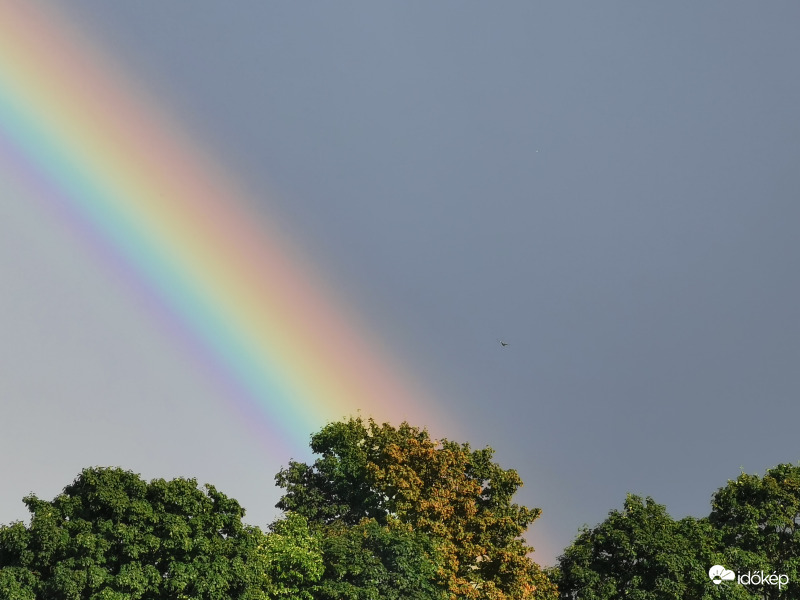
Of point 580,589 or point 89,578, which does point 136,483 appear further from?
point 580,589

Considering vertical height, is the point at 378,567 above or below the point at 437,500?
below

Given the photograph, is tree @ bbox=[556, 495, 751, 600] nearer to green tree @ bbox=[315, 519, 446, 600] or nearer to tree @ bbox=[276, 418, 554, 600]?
tree @ bbox=[276, 418, 554, 600]

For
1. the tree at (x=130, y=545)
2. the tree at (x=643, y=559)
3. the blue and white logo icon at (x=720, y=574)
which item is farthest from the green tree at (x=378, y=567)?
the blue and white logo icon at (x=720, y=574)

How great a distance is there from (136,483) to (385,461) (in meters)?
18.2

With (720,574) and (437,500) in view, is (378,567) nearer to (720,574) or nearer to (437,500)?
(437,500)

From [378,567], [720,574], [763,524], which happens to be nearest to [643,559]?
[720,574]

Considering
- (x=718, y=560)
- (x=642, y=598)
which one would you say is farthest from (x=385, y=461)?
(x=718, y=560)

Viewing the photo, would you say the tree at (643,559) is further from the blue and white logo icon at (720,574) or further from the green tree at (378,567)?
the green tree at (378,567)

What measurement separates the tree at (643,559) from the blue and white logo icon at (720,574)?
1.08 ft

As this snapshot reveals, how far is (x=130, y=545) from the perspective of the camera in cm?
3375

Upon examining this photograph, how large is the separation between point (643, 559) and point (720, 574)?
4.03 m

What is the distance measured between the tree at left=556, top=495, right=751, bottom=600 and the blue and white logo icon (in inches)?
12.9

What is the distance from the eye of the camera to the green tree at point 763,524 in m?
45.2

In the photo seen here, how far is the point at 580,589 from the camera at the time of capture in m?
46.5
